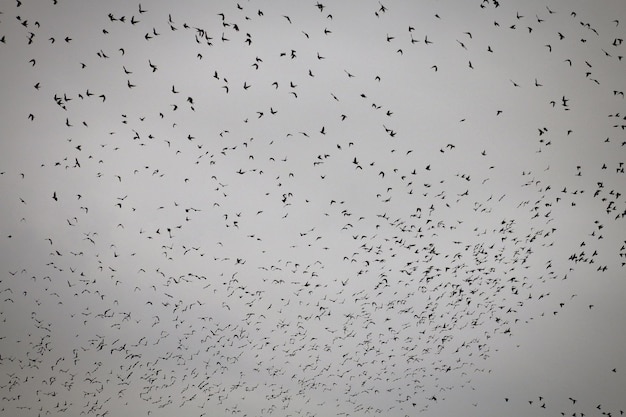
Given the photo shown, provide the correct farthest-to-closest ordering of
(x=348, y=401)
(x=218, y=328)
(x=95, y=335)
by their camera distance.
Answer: (x=348, y=401) < (x=95, y=335) < (x=218, y=328)

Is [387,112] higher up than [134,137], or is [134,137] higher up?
[387,112]

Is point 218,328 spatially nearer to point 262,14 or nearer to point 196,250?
point 196,250

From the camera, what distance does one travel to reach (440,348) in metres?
25.5

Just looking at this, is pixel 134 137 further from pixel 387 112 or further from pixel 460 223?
pixel 460 223

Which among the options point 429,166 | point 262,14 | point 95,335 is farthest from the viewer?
point 95,335

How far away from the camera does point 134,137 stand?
16875mm

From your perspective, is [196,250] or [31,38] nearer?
[31,38]

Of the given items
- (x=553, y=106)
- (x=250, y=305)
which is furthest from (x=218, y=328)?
(x=553, y=106)

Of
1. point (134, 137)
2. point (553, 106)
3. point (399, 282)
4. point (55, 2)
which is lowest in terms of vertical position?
point (399, 282)

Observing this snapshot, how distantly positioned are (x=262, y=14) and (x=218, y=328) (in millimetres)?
14422

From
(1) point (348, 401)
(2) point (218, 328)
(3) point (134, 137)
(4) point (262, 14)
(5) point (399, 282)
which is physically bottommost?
(1) point (348, 401)

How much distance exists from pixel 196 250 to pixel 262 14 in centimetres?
1055

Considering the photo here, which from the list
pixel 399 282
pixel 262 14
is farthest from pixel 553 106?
pixel 262 14

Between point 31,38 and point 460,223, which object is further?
point 460,223
